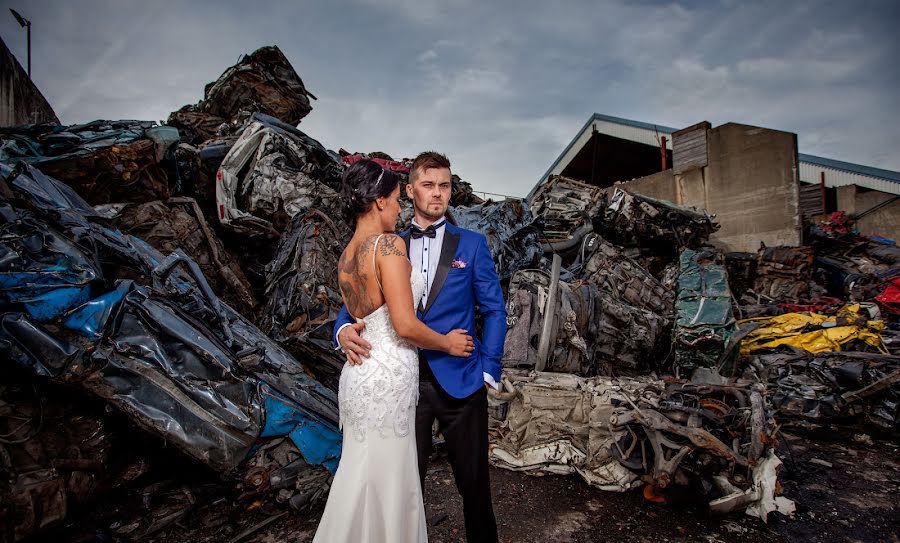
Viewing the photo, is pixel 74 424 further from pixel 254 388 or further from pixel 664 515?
pixel 664 515

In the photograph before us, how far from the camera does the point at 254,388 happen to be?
2596 millimetres

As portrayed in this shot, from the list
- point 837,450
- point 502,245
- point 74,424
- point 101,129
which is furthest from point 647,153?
point 74,424

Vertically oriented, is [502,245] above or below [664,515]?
above

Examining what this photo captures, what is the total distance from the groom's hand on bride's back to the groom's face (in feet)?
1.99

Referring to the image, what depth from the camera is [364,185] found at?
1.63m

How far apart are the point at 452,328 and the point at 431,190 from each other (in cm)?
63

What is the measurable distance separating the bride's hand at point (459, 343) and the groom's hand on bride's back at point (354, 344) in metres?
0.31

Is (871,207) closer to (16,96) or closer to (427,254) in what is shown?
(427,254)

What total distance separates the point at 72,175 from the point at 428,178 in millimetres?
3783

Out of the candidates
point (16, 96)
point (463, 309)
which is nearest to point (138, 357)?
point (463, 309)

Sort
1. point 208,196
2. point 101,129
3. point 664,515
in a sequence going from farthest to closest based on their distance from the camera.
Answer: point 208,196
point 101,129
point 664,515

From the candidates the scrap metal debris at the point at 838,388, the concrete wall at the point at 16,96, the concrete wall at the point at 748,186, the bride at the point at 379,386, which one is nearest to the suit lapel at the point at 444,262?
the bride at the point at 379,386

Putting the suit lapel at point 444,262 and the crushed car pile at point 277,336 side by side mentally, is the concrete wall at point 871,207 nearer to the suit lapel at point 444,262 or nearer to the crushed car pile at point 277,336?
the crushed car pile at point 277,336

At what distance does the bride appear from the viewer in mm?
1429
